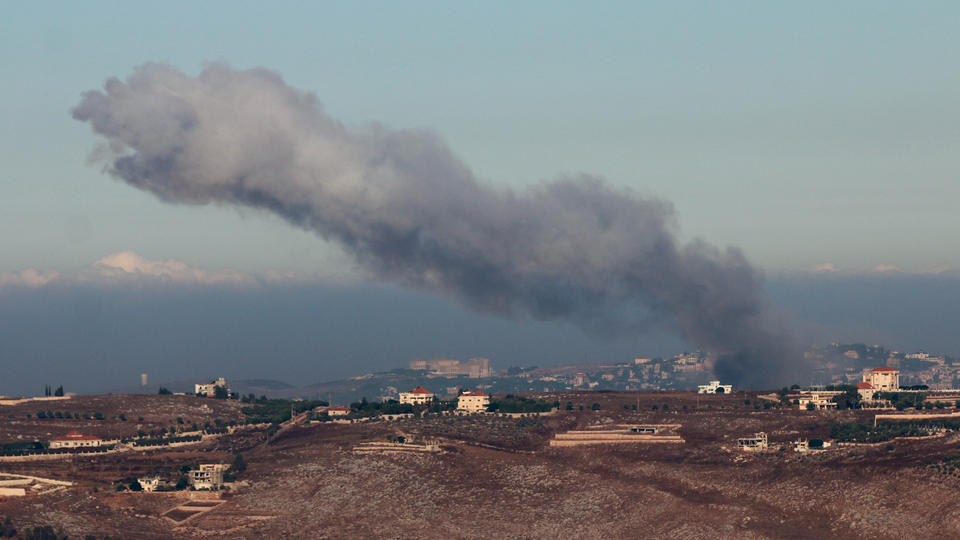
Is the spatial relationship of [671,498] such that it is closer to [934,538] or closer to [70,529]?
[934,538]

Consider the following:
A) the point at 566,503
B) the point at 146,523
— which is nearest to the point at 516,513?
the point at 566,503

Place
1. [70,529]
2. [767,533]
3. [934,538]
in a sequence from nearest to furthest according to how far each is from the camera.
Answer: [934,538] < [767,533] < [70,529]

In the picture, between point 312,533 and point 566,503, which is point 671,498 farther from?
point 312,533

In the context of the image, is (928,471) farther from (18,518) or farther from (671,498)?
(18,518)

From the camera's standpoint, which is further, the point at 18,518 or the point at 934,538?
the point at 18,518

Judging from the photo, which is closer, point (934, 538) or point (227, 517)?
point (934, 538)

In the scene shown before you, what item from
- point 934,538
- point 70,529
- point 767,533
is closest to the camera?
point 934,538

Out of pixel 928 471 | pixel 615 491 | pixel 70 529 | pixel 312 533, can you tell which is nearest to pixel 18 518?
pixel 70 529
